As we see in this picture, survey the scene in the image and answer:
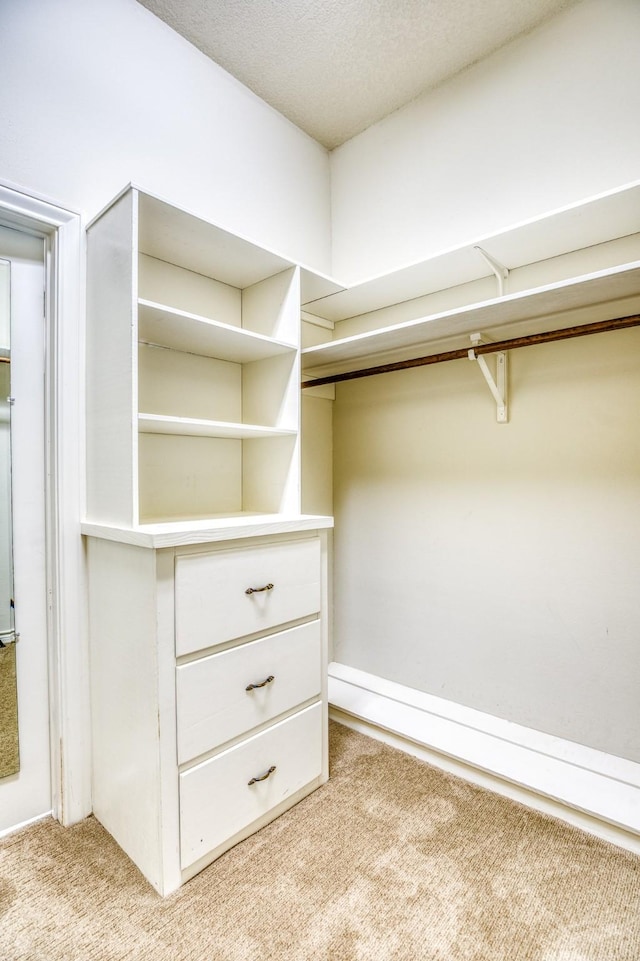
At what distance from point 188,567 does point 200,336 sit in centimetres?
80

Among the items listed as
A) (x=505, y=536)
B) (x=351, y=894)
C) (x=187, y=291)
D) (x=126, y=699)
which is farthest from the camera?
(x=505, y=536)

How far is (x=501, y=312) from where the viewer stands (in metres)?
1.51

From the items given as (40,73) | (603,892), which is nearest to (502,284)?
(40,73)

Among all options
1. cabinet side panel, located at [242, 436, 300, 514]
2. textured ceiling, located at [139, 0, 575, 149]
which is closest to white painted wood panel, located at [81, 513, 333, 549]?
cabinet side panel, located at [242, 436, 300, 514]

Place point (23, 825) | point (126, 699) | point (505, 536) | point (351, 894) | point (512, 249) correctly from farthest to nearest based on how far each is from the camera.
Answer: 1. point (505, 536)
2. point (512, 249)
3. point (23, 825)
4. point (126, 699)
5. point (351, 894)

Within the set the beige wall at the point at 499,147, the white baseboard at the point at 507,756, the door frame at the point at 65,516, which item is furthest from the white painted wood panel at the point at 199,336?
the white baseboard at the point at 507,756

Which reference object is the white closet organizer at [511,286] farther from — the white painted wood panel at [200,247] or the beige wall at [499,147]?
the white painted wood panel at [200,247]

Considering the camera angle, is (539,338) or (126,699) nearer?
(126,699)

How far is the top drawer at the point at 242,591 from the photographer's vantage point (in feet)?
3.94

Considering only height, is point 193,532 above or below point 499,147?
below

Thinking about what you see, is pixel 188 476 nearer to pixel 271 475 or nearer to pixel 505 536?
pixel 271 475

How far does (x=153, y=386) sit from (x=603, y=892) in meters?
1.98

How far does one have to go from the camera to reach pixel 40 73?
4.50 feet

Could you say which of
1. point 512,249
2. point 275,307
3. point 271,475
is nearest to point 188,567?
point 271,475
